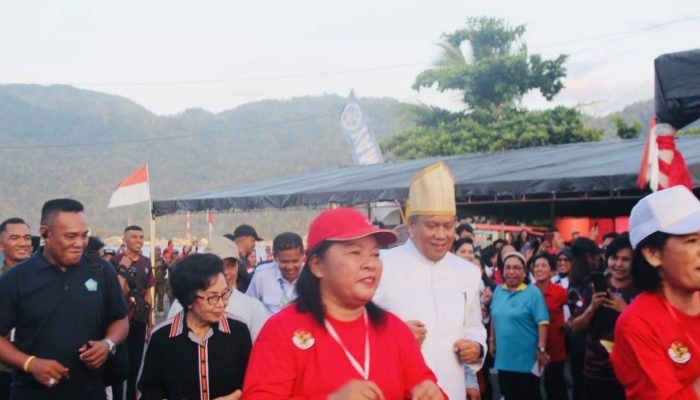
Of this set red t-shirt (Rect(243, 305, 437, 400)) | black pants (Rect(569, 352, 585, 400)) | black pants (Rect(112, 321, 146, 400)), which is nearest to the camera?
red t-shirt (Rect(243, 305, 437, 400))

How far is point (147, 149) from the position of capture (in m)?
113

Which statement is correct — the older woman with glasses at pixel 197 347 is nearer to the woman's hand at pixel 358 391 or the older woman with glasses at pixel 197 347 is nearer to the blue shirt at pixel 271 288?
the woman's hand at pixel 358 391

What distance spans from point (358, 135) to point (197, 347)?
24238 mm

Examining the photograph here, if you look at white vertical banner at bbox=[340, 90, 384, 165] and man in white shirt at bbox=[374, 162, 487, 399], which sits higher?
white vertical banner at bbox=[340, 90, 384, 165]

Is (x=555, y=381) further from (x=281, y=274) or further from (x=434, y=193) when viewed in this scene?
(x=434, y=193)

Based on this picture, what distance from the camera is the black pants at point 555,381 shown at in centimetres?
744

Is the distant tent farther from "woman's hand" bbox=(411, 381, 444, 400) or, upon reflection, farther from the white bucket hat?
"woman's hand" bbox=(411, 381, 444, 400)

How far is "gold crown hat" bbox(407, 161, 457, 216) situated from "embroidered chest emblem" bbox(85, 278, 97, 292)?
7.05ft

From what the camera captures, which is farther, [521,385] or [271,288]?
[521,385]

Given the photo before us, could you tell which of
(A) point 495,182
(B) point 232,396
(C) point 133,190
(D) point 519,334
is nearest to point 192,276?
(B) point 232,396

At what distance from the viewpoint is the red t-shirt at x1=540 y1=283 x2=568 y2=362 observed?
293 inches

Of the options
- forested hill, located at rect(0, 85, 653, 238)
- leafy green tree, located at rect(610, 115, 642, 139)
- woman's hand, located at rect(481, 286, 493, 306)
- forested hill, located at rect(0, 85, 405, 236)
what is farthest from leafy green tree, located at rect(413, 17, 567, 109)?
forested hill, located at rect(0, 85, 405, 236)

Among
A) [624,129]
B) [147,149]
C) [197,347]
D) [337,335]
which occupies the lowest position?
[197,347]

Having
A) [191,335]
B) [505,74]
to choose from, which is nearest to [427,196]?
[191,335]
